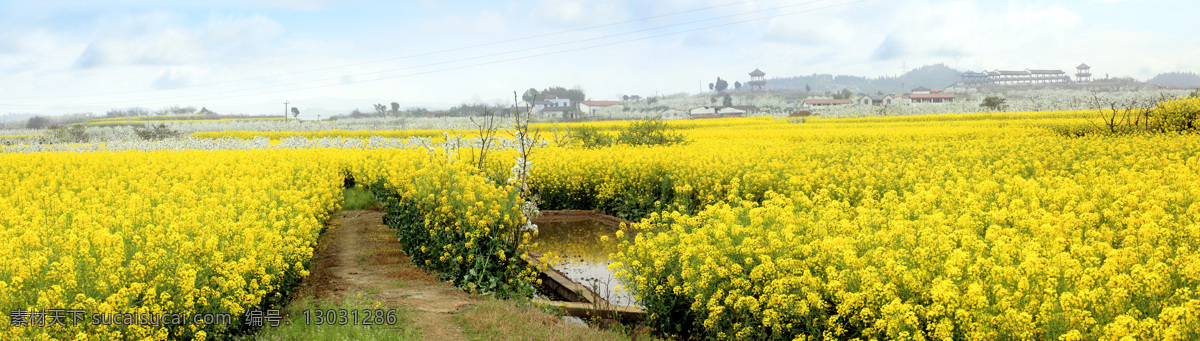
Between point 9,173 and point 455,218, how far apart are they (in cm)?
1054

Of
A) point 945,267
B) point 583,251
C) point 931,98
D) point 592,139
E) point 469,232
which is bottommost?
point 583,251

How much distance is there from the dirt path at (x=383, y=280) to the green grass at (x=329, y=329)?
0.19 meters

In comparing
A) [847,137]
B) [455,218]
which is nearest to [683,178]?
[455,218]

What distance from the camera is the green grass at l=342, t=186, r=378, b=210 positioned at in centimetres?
1698

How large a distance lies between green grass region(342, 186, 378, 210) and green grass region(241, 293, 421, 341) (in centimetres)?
946

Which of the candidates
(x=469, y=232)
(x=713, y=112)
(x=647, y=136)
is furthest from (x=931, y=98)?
(x=469, y=232)

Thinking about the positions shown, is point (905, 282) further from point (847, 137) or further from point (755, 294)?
point (847, 137)

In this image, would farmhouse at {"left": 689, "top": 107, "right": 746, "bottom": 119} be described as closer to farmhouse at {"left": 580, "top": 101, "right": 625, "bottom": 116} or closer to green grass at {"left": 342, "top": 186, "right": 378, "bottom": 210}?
farmhouse at {"left": 580, "top": 101, "right": 625, "bottom": 116}

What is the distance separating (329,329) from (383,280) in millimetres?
2816

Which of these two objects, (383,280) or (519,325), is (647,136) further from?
(519,325)

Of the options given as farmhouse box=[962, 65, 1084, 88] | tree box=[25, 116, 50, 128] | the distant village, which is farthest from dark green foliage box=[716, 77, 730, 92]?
tree box=[25, 116, 50, 128]

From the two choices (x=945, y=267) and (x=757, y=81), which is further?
(x=757, y=81)

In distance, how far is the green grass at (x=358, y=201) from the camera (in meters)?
17.0

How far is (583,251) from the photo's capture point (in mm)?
12039
